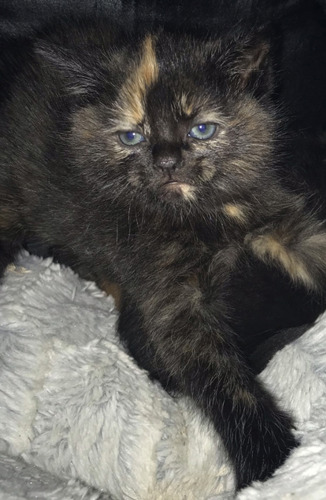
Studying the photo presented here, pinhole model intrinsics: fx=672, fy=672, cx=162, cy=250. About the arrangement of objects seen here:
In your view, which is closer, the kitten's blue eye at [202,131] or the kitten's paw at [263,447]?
the kitten's paw at [263,447]

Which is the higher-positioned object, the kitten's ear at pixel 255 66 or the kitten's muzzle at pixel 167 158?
the kitten's ear at pixel 255 66

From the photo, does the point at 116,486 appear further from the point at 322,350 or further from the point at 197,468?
the point at 322,350

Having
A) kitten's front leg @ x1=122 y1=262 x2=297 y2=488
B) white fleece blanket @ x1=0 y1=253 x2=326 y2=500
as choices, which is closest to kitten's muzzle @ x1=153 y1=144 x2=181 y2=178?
kitten's front leg @ x1=122 y1=262 x2=297 y2=488

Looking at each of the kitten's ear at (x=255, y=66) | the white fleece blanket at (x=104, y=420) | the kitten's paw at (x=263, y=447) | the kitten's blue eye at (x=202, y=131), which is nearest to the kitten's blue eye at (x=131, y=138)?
the kitten's blue eye at (x=202, y=131)

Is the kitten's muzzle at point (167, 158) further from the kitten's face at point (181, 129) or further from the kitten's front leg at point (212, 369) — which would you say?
the kitten's front leg at point (212, 369)

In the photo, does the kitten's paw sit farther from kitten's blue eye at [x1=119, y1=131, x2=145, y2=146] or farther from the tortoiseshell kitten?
kitten's blue eye at [x1=119, y1=131, x2=145, y2=146]

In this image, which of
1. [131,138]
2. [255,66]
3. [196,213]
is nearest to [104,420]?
[196,213]

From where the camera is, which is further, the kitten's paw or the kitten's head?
the kitten's head
